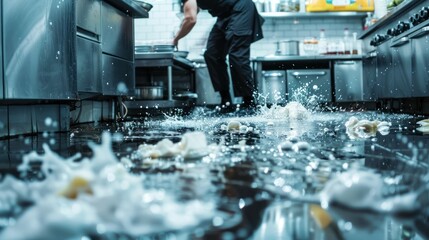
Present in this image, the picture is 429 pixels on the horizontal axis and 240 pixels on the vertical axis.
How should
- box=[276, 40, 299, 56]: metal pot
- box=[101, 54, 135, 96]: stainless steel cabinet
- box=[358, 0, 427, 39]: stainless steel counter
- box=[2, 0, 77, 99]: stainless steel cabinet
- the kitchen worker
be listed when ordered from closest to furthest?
1. box=[2, 0, 77, 99]: stainless steel cabinet
2. box=[101, 54, 135, 96]: stainless steel cabinet
3. box=[358, 0, 427, 39]: stainless steel counter
4. the kitchen worker
5. box=[276, 40, 299, 56]: metal pot

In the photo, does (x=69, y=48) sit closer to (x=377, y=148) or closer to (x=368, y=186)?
(x=377, y=148)

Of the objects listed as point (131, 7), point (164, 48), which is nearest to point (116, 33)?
point (131, 7)

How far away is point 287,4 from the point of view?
7.25 meters

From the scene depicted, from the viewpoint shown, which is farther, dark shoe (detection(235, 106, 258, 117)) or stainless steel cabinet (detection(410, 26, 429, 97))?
dark shoe (detection(235, 106, 258, 117))

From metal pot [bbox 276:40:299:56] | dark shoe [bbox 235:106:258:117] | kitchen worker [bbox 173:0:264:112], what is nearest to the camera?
dark shoe [bbox 235:106:258:117]

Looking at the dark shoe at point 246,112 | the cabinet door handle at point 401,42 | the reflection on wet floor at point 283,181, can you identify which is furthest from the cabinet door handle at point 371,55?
the reflection on wet floor at point 283,181

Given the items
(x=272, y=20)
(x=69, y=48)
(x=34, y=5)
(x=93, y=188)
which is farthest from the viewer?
(x=272, y=20)

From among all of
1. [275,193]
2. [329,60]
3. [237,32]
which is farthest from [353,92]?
[275,193]

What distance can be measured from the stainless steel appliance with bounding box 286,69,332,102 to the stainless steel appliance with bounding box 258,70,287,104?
3.1 inches

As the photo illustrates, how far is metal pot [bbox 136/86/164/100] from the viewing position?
17.8 ft

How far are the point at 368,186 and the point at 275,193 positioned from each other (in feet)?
0.51

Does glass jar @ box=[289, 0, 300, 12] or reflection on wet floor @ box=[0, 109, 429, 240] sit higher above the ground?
glass jar @ box=[289, 0, 300, 12]

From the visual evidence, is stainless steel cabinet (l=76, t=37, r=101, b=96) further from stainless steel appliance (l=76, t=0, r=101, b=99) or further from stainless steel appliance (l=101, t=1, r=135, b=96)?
stainless steel appliance (l=101, t=1, r=135, b=96)

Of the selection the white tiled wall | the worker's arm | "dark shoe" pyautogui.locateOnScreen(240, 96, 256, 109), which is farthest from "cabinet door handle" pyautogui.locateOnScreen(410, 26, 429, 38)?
the white tiled wall
